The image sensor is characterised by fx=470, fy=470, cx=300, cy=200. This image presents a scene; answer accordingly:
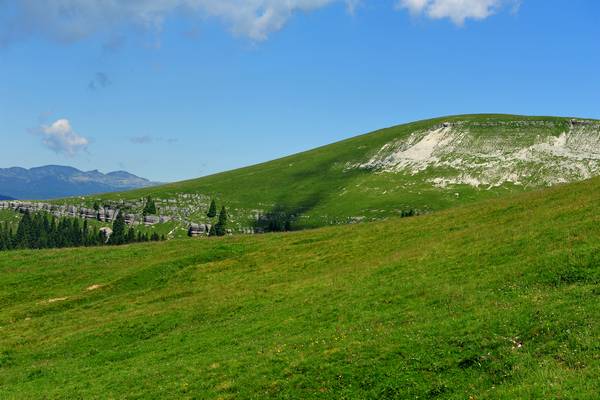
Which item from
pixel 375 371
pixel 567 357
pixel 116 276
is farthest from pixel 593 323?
pixel 116 276

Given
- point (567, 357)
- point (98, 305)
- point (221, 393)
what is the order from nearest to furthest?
point (567, 357)
point (221, 393)
point (98, 305)

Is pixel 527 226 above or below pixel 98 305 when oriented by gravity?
above

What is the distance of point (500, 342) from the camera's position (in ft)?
72.2

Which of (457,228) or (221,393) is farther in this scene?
(457,228)

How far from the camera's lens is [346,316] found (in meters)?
30.9

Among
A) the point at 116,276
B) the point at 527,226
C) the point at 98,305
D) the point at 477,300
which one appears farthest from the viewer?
the point at 116,276

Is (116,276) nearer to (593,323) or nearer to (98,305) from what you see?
(98,305)

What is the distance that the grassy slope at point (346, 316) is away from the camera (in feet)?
70.1

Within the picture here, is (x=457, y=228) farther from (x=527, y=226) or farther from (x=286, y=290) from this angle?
(x=286, y=290)

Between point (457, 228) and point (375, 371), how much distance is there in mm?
29302

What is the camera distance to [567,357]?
19.4 metres

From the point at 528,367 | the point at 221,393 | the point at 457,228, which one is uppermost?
the point at 457,228

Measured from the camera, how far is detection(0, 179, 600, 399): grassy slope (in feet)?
70.1

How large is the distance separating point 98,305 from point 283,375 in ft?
101
